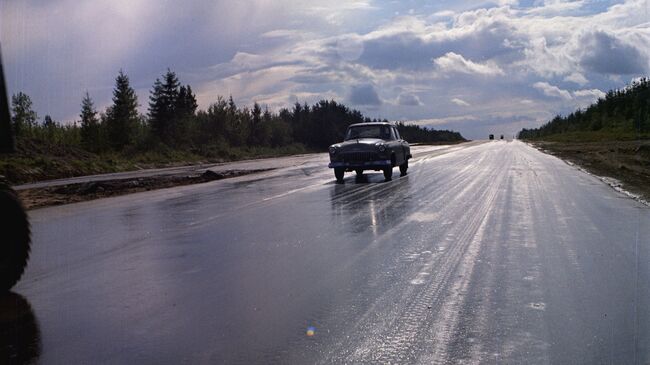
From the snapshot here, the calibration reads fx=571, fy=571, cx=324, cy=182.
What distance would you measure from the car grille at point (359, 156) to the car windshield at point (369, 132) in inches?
47.4

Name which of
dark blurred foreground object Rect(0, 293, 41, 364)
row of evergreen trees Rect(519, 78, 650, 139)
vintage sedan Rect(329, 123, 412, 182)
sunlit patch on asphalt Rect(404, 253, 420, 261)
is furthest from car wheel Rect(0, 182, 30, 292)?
row of evergreen trees Rect(519, 78, 650, 139)

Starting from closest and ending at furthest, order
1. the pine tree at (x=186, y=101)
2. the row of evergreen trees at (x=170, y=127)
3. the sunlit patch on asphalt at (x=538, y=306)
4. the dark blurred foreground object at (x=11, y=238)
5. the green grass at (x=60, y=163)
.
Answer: the sunlit patch on asphalt at (x=538, y=306) < the dark blurred foreground object at (x=11, y=238) < the green grass at (x=60, y=163) < the row of evergreen trees at (x=170, y=127) < the pine tree at (x=186, y=101)

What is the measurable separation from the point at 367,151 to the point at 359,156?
12.6 inches

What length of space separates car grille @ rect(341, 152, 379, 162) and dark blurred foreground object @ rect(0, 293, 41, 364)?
46.9 feet

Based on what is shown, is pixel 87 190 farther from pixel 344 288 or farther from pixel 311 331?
pixel 311 331

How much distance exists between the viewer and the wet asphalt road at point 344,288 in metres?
4.11

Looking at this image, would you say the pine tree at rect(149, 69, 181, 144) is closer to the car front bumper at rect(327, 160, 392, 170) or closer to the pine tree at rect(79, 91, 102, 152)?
the pine tree at rect(79, 91, 102, 152)

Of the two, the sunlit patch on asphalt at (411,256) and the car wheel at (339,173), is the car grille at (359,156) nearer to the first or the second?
the car wheel at (339,173)

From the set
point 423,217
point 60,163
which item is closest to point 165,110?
point 60,163

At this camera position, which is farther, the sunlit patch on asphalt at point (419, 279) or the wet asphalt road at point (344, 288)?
the sunlit patch on asphalt at point (419, 279)

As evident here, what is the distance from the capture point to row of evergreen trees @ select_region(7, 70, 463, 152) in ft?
225

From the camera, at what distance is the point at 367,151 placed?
757 inches

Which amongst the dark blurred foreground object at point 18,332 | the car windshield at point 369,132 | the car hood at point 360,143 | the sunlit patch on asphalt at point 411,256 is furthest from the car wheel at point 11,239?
the car windshield at point 369,132

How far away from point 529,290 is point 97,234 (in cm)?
710
